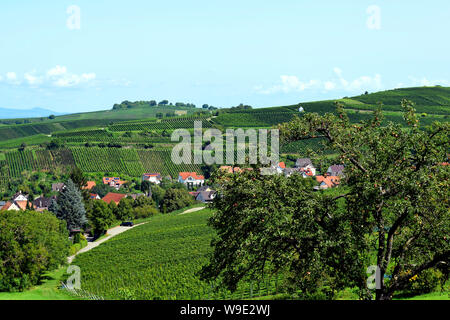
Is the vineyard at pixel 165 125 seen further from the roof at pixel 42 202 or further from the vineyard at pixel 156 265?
the vineyard at pixel 156 265

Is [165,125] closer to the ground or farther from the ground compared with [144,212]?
farther from the ground

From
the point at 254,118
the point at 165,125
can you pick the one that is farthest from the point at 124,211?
the point at 165,125

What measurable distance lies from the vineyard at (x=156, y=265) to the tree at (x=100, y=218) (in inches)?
192

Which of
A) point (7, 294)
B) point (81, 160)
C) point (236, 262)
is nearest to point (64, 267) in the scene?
point (7, 294)

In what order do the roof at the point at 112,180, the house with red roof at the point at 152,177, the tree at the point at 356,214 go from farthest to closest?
1. the roof at the point at 112,180
2. the house with red roof at the point at 152,177
3. the tree at the point at 356,214

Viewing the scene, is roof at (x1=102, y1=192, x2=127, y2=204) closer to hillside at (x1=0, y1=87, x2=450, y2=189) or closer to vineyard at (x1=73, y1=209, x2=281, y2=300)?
hillside at (x1=0, y1=87, x2=450, y2=189)

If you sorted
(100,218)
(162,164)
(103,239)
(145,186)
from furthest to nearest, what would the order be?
(162,164) < (145,186) < (100,218) < (103,239)

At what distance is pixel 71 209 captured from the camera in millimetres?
73312

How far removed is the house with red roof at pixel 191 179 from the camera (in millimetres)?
120344

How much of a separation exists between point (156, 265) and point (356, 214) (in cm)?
3384

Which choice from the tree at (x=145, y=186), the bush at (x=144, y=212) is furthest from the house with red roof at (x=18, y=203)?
the tree at (x=145, y=186)

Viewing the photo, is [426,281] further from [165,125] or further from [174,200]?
[165,125]

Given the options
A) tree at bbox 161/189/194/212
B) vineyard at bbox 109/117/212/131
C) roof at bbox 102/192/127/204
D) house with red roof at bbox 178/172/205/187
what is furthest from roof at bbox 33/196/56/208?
vineyard at bbox 109/117/212/131

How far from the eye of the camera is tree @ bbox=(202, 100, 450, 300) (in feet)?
43.3
